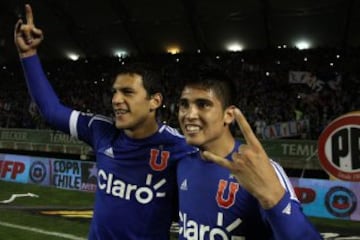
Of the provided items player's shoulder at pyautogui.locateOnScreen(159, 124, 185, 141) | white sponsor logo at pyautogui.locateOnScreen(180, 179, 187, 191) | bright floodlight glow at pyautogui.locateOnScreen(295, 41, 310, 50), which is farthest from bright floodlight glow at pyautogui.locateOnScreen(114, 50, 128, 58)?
white sponsor logo at pyautogui.locateOnScreen(180, 179, 187, 191)

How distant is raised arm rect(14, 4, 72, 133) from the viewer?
3369mm

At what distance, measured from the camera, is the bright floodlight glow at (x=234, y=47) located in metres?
27.0

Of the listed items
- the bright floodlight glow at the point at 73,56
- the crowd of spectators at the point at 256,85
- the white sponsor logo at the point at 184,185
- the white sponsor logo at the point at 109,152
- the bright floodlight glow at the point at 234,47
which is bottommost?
the white sponsor logo at the point at 184,185

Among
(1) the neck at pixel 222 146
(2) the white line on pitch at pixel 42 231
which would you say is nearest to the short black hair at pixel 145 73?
(1) the neck at pixel 222 146

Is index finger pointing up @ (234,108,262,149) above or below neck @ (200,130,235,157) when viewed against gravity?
below

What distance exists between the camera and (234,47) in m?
27.1

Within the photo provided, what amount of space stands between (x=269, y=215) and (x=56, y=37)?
99.4ft

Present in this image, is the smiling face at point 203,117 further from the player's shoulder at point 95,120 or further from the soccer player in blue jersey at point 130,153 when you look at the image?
the player's shoulder at point 95,120

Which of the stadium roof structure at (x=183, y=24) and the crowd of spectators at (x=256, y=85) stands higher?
the stadium roof structure at (x=183, y=24)

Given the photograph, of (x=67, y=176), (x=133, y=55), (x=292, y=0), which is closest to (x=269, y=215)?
(x=67, y=176)

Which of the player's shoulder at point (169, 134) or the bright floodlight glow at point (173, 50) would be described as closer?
the player's shoulder at point (169, 134)

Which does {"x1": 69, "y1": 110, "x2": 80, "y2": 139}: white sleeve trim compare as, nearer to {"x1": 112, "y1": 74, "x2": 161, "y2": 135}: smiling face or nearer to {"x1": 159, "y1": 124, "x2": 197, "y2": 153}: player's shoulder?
{"x1": 112, "y1": 74, "x2": 161, "y2": 135}: smiling face

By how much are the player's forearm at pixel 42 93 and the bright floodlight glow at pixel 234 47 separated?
78.2 feet

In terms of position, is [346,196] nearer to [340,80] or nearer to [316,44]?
[340,80]
